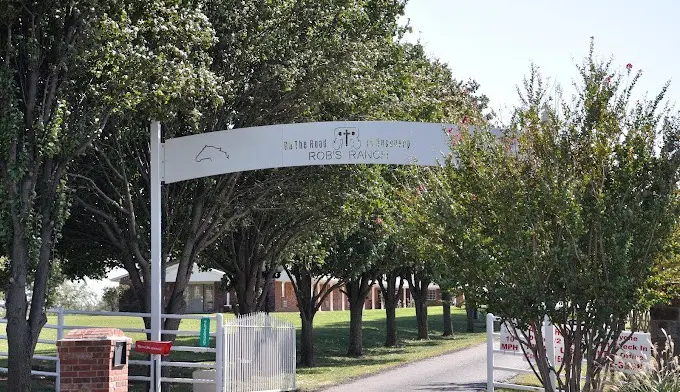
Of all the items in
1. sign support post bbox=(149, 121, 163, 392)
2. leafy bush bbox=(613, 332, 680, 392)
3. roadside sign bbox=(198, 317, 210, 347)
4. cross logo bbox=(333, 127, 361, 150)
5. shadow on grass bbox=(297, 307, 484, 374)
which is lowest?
shadow on grass bbox=(297, 307, 484, 374)

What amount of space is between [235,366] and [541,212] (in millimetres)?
9403

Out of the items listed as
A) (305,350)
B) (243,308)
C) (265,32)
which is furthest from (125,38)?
(305,350)

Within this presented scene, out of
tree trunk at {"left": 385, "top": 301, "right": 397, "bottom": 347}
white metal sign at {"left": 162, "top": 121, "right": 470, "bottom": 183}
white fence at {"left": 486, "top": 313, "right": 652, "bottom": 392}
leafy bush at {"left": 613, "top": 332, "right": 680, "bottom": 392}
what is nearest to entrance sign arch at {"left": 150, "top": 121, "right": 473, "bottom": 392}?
white metal sign at {"left": 162, "top": 121, "right": 470, "bottom": 183}

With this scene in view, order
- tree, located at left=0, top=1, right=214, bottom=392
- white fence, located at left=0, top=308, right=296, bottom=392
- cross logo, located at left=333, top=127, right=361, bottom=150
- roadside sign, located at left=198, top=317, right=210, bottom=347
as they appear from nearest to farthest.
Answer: tree, located at left=0, top=1, right=214, bottom=392
cross logo, located at left=333, top=127, right=361, bottom=150
roadside sign, located at left=198, top=317, right=210, bottom=347
white fence, located at left=0, top=308, right=296, bottom=392

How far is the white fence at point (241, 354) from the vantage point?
1802cm

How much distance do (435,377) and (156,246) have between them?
9565 millimetres

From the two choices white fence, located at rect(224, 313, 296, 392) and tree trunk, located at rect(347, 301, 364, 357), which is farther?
tree trunk, located at rect(347, 301, 364, 357)

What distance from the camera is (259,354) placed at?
1944 cm

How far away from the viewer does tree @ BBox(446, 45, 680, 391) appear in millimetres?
10414

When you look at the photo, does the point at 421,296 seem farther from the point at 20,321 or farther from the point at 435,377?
the point at 20,321

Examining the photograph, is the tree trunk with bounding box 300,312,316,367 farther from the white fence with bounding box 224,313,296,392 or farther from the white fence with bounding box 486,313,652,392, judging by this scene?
the white fence with bounding box 486,313,652,392

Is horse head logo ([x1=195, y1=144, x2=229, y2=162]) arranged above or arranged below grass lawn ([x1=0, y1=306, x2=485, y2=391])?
above

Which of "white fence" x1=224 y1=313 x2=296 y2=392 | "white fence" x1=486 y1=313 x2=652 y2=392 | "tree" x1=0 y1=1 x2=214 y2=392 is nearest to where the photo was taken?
"white fence" x1=486 y1=313 x2=652 y2=392

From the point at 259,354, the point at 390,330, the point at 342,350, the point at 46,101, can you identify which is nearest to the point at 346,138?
the point at 46,101
